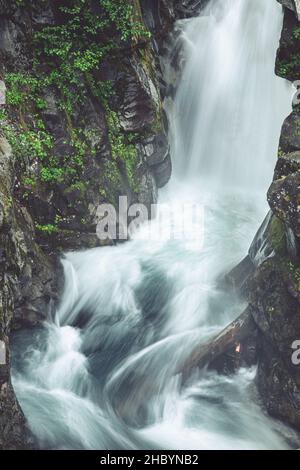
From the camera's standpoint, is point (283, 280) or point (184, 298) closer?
point (283, 280)

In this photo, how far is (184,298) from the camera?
9594mm

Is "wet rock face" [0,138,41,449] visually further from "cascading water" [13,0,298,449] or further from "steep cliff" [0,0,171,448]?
"cascading water" [13,0,298,449]

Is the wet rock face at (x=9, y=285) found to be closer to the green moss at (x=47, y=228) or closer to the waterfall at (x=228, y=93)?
the green moss at (x=47, y=228)

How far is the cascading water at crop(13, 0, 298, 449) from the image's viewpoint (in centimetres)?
725

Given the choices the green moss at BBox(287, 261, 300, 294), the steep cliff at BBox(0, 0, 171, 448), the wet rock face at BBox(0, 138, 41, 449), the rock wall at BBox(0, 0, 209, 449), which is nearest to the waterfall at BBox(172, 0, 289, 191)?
the rock wall at BBox(0, 0, 209, 449)

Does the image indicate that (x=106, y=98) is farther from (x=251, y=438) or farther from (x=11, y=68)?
(x=251, y=438)

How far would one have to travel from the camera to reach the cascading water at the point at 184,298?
725 cm

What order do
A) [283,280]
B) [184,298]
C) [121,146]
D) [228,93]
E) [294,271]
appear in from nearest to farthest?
[294,271], [283,280], [184,298], [121,146], [228,93]

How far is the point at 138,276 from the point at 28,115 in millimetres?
4080

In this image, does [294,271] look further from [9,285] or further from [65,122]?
[65,122]

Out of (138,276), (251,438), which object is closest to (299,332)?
(251,438)

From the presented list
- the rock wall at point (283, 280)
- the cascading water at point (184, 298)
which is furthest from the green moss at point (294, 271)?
the cascading water at point (184, 298)

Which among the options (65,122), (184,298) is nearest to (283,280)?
(184,298)

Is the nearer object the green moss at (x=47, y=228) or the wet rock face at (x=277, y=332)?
the wet rock face at (x=277, y=332)
